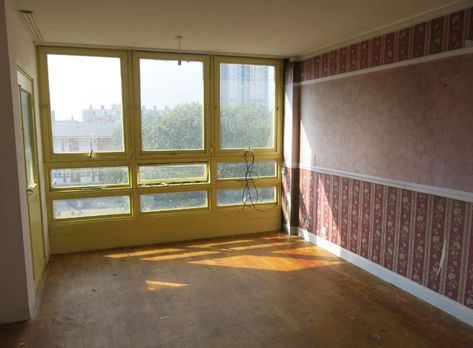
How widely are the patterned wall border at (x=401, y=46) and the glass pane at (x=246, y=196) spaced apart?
173 centimetres

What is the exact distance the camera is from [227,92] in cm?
512

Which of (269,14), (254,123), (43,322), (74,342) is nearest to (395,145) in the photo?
(269,14)

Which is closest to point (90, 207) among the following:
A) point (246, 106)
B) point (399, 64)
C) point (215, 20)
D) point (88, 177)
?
point (88, 177)

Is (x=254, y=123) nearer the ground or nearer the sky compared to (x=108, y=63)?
nearer the ground

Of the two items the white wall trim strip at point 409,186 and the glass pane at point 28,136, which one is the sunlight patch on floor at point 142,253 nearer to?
the glass pane at point 28,136

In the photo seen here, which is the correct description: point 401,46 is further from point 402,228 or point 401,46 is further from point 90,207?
point 90,207

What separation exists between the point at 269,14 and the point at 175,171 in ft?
8.24

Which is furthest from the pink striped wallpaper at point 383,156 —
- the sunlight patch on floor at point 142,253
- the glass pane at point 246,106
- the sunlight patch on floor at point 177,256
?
the sunlight patch on floor at point 142,253

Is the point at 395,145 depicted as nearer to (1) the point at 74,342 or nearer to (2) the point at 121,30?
(2) the point at 121,30

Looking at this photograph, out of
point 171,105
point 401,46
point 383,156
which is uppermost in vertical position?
point 401,46

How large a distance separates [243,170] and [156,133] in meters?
1.33

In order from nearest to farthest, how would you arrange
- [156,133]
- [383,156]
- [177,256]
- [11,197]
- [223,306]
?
1. [11,197]
2. [223,306]
3. [383,156]
4. [177,256]
5. [156,133]

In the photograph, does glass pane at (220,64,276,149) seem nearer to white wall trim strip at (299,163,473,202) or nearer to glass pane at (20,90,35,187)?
white wall trim strip at (299,163,473,202)

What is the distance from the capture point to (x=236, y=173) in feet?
17.5
